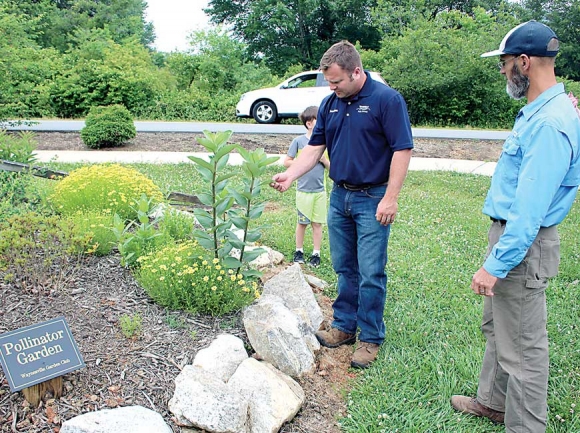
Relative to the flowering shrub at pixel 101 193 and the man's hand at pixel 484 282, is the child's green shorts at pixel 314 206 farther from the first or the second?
the man's hand at pixel 484 282

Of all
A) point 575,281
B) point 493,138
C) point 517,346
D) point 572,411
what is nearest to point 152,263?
point 517,346

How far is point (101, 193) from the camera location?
5160 mm

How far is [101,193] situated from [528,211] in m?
3.99

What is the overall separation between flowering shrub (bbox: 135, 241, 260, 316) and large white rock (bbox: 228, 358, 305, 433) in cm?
62

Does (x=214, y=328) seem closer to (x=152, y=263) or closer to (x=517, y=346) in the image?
(x=152, y=263)

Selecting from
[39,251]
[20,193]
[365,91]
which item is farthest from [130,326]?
[20,193]

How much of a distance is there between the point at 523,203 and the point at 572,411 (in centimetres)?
149

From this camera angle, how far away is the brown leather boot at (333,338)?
12.6 ft

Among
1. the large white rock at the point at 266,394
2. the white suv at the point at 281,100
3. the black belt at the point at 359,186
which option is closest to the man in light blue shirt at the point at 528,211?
the black belt at the point at 359,186

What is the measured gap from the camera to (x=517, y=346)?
2.73m

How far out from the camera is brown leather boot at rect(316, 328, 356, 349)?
3.85 m

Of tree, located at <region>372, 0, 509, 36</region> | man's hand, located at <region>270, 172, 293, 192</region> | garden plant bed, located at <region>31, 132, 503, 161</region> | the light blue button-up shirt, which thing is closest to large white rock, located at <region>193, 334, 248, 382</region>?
man's hand, located at <region>270, 172, 293, 192</region>

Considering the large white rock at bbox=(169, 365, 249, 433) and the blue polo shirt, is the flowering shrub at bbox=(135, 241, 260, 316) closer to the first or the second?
the large white rock at bbox=(169, 365, 249, 433)

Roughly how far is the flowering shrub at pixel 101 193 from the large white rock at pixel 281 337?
6.39ft
